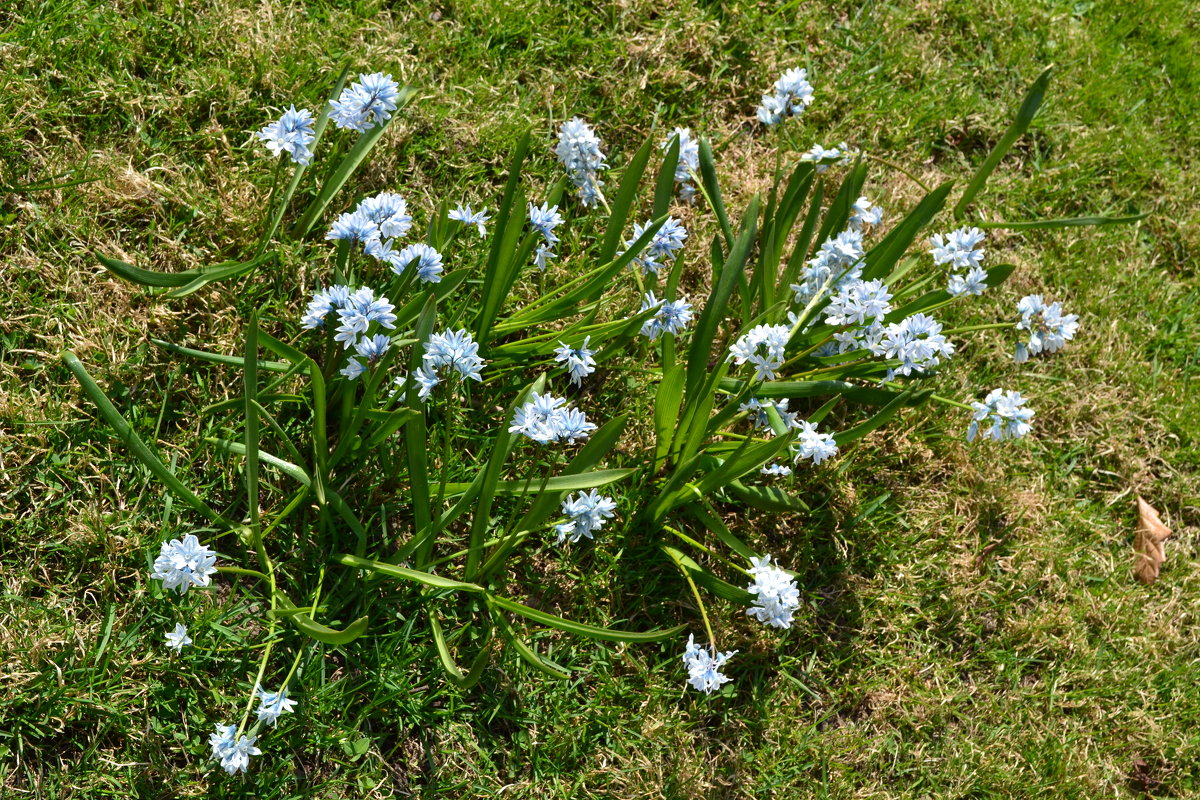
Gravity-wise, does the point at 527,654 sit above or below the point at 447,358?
below

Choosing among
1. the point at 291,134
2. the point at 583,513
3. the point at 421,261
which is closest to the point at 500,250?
the point at 421,261

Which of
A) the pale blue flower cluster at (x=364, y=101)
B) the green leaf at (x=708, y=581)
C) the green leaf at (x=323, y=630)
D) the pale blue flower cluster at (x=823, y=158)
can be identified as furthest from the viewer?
the pale blue flower cluster at (x=823, y=158)

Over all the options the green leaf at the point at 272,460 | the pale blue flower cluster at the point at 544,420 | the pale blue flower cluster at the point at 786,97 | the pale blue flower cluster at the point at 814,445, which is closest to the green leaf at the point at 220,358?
the green leaf at the point at 272,460

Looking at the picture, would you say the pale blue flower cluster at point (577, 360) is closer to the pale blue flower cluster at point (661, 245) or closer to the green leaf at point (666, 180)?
the pale blue flower cluster at point (661, 245)

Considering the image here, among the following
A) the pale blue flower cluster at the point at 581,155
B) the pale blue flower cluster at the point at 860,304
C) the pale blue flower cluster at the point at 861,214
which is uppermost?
the pale blue flower cluster at the point at 581,155

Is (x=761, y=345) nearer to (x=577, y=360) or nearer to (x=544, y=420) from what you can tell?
(x=577, y=360)

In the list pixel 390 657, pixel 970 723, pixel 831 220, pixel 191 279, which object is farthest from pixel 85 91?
pixel 970 723

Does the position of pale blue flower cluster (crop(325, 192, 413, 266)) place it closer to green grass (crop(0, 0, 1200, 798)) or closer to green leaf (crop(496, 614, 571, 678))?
green grass (crop(0, 0, 1200, 798))

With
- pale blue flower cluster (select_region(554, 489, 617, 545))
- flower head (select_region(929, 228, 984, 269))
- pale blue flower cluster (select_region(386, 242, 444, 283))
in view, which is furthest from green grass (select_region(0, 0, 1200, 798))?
flower head (select_region(929, 228, 984, 269))
